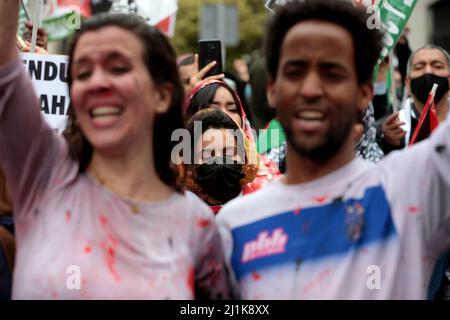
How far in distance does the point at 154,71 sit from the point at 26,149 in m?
0.52

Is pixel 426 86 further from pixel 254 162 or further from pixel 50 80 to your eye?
pixel 50 80

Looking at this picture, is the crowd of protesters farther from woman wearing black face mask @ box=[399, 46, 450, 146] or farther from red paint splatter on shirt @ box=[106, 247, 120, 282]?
woman wearing black face mask @ box=[399, 46, 450, 146]

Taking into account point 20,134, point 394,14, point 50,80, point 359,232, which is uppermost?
point 394,14

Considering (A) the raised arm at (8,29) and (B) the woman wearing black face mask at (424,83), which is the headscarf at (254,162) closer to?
(B) the woman wearing black face mask at (424,83)

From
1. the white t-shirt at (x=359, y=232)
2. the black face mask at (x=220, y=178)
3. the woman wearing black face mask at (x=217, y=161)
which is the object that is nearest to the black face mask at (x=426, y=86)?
the woman wearing black face mask at (x=217, y=161)

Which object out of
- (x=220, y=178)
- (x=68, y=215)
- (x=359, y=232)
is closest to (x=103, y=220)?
(x=68, y=215)

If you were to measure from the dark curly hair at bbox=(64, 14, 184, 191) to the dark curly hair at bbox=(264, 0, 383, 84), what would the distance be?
342 millimetres

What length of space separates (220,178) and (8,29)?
2246mm

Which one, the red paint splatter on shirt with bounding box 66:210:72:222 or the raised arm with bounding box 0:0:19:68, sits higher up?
the raised arm with bounding box 0:0:19:68

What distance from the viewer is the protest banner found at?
6445 mm

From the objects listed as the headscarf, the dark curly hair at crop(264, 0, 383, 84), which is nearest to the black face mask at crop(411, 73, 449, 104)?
the headscarf

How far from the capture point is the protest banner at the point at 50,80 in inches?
254

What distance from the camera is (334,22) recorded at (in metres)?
3.58

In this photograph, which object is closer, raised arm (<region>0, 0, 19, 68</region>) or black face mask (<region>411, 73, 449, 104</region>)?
raised arm (<region>0, 0, 19, 68</region>)
